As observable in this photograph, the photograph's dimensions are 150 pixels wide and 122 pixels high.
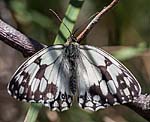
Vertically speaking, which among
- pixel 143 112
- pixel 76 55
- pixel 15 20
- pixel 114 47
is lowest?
pixel 143 112

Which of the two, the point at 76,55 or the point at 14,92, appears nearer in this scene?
the point at 14,92

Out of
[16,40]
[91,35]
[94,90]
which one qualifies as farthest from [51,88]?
[91,35]

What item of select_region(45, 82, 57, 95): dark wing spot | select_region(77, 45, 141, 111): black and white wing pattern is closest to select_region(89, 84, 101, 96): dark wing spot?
select_region(77, 45, 141, 111): black and white wing pattern

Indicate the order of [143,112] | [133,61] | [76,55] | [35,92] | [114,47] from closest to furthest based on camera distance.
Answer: [143,112] < [35,92] < [76,55] < [114,47] < [133,61]

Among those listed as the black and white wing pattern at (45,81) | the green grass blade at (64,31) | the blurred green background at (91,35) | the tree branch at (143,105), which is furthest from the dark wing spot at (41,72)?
the blurred green background at (91,35)

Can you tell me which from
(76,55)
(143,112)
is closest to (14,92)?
(76,55)

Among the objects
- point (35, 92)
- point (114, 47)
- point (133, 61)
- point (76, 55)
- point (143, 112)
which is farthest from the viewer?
point (133, 61)

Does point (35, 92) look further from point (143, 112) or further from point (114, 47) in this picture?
point (114, 47)

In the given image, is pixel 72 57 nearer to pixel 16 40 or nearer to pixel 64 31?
pixel 64 31
